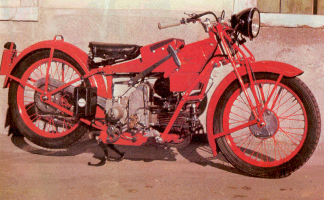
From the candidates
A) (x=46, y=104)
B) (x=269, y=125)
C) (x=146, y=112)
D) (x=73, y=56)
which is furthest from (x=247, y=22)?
(x=46, y=104)

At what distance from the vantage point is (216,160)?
3.79m

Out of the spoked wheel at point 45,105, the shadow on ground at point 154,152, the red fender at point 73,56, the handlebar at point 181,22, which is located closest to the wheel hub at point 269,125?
the shadow on ground at point 154,152

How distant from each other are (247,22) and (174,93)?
97cm

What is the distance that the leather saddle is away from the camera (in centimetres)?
341

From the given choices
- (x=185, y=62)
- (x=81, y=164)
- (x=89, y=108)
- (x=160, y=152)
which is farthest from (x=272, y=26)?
(x=81, y=164)

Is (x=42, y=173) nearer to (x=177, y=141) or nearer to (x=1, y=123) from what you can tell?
(x=177, y=141)

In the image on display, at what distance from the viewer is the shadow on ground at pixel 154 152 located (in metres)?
3.80

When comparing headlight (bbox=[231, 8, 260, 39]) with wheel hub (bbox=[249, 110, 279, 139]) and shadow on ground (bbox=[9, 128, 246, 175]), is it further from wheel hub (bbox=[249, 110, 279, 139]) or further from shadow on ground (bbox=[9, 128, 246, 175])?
shadow on ground (bbox=[9, 128, 246, 175])

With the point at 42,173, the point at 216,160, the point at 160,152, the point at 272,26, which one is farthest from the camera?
the point at 272,26

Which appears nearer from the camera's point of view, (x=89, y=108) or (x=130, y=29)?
(x=89, y=108)

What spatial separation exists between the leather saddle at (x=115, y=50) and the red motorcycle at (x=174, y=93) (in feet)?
0.03

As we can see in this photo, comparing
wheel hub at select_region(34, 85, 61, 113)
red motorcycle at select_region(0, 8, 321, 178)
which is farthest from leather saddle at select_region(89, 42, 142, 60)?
wheel hub at select_region(34, 85, 61, 113)

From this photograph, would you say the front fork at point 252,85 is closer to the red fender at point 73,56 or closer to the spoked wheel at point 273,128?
the spoked wheel at point 273,128

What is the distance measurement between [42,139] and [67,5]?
206cm
